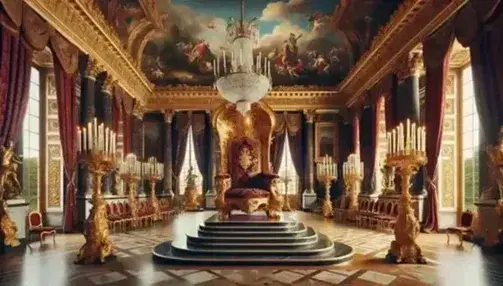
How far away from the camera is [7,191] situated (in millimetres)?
6941

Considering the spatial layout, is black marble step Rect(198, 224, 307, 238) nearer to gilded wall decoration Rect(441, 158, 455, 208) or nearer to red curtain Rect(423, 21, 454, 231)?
red curtain Rect(423, 21, 454, 231)

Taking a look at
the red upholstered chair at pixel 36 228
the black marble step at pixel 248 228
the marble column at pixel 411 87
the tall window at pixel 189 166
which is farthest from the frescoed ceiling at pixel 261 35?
the black marble step at pixel 248 228

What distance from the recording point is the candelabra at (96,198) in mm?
6086

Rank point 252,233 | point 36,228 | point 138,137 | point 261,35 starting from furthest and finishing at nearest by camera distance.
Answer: point 138,137 → point 261,35 → point 36,228 → point 252,233

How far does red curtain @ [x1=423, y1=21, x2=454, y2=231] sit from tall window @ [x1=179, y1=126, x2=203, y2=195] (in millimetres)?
11103

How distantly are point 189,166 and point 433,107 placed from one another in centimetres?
1183

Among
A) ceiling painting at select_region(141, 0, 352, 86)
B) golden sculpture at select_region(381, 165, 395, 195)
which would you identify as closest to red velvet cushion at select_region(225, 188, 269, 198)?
golden sculpture at select_region(381, 165, 395, 195)

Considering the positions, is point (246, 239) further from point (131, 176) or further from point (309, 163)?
point (309, 163)

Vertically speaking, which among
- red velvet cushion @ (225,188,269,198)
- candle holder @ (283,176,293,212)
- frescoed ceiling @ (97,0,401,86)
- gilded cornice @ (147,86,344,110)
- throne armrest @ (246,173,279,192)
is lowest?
candle holder @ (283,176,293,212)

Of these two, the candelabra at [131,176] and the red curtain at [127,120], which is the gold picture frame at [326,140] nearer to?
the red curtain at [127,120]

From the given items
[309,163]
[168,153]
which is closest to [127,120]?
[168,153]

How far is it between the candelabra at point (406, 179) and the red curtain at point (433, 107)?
3210 mm

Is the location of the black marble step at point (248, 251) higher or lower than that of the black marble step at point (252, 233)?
lower

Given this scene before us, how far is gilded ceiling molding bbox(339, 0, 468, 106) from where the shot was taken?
8.60m
